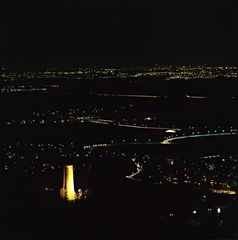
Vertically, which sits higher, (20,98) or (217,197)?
(20,98)

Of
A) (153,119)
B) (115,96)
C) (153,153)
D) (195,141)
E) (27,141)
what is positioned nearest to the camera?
(153,153)

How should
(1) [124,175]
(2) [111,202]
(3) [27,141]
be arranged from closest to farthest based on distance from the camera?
(2) [111,202] → (1) [124,175] → (3) [27,141]

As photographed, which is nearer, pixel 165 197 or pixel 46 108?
pixel 165 197

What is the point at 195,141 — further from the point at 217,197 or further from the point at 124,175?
the point at 217,197

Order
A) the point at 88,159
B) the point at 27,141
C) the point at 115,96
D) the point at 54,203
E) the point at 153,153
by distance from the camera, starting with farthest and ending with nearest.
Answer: the point at 115,96 → the point at 27,141 → the point at 153,153 → the point at 88,159 → the point at 54,203

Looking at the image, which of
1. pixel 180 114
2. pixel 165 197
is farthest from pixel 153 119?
pixel 165 197

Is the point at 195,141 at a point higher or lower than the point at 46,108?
lower

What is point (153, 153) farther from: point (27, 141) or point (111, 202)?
point (111, 202)

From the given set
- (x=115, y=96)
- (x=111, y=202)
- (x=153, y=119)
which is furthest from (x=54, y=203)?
(x=115, y=96)

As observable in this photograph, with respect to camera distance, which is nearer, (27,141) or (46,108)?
(27,141)
